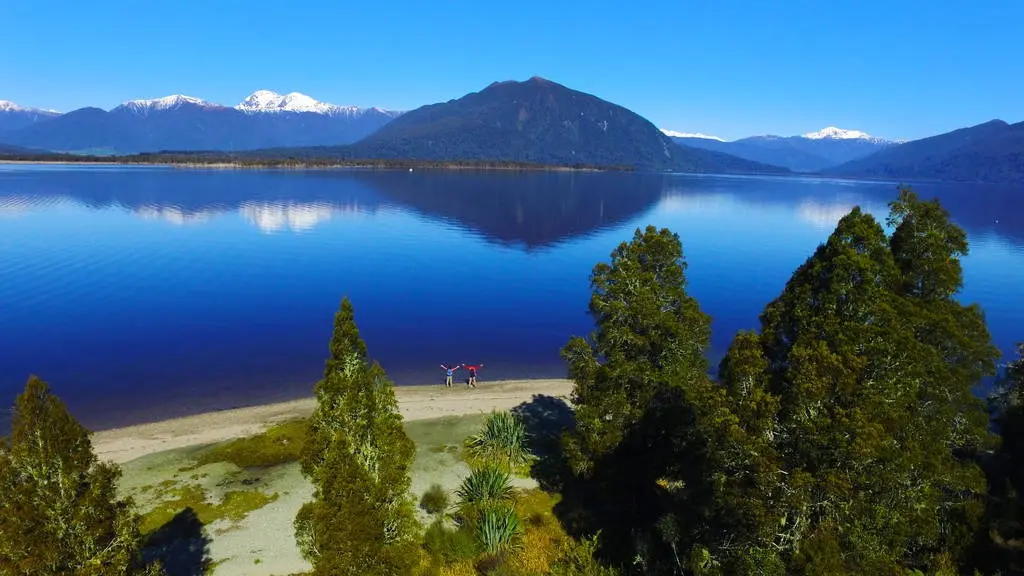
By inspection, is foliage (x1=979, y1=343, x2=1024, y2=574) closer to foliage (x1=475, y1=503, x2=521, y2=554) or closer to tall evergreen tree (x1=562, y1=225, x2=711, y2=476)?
tall evergreen tree (x1=562, y1=225, x2=711, y2=476)

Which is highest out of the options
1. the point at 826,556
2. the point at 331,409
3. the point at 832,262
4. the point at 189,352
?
the point at 832,262

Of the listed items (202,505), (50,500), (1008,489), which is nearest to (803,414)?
(1008,489)

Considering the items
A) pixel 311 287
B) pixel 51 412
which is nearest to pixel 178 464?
pixel 51 412

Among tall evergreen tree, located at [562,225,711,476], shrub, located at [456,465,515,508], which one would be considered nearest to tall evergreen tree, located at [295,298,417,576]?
tall evergreen tree, located at [562,225,711,476]

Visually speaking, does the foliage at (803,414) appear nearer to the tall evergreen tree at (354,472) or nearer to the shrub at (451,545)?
the shrub at (451,545)

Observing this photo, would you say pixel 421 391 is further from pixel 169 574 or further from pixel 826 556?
pixel 826 556
